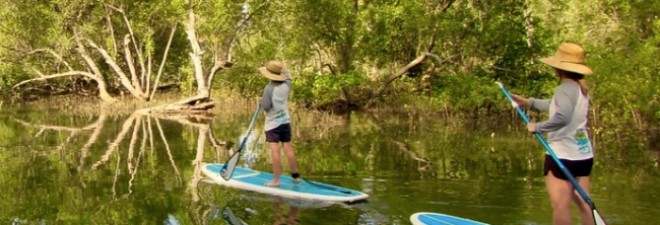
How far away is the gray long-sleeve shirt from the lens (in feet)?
16.5

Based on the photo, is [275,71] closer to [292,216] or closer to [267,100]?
[267,100]

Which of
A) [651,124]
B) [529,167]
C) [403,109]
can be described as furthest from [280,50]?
[529,167]

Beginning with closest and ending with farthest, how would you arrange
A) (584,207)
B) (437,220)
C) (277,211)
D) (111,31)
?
1. (584,207)
2. (437,220)
3. (277,211)
4. (111,31)

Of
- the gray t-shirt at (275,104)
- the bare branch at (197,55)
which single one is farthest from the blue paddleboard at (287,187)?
the bare branch at (197,55)

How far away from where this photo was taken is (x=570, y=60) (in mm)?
5195

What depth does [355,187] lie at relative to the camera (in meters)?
8.52

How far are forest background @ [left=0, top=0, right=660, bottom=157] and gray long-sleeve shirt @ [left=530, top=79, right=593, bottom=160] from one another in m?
9.62

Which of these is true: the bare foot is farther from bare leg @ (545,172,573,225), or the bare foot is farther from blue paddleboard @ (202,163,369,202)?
bare leg @ (545,172,573,225)

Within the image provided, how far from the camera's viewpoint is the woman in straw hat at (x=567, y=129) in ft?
16.6

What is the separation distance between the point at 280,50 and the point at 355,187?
17.2 metres

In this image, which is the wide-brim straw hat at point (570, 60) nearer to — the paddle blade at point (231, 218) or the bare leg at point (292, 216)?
the bare leg at point (292, 216)

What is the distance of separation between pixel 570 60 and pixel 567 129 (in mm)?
507

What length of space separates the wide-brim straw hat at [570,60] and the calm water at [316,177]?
6.06 ft

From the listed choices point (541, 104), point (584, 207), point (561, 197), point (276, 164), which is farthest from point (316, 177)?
point (561, 197)
